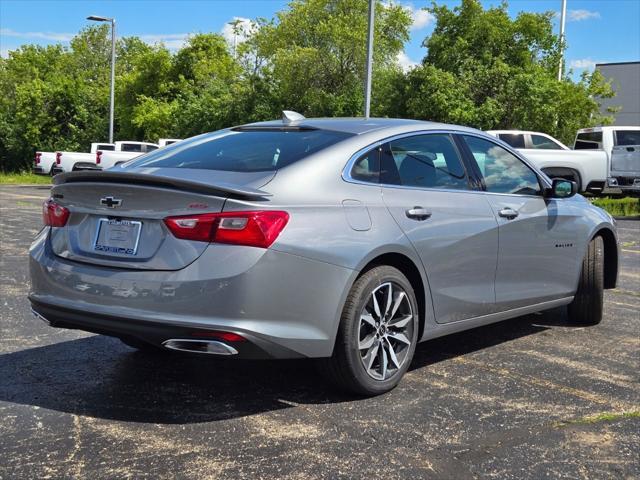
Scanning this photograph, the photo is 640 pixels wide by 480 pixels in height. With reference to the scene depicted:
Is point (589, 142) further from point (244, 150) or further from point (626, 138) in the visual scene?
point (244, 150)

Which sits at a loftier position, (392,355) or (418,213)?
(418,213)

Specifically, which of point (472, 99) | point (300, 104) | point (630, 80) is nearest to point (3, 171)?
point (300, 104)

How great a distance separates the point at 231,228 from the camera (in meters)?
3.52

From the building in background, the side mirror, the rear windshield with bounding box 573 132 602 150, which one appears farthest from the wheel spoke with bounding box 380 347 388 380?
Result: the building in background

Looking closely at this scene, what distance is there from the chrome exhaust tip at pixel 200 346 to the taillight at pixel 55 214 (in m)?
0.99

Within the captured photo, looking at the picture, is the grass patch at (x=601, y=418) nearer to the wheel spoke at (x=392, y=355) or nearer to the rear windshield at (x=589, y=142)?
the wheel spoke at (x=392, y=355)

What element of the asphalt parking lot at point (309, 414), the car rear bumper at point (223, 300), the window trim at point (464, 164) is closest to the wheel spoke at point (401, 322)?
the asphalt parking lot at point (309, 414)

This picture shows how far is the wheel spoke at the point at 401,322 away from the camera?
4.20m

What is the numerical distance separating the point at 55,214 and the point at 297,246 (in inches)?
55.6

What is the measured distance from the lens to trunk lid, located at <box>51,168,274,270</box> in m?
3.57

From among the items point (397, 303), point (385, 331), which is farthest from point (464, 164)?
point (385, 331)

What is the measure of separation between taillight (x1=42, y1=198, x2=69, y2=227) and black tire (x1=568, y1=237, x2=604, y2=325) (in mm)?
3912

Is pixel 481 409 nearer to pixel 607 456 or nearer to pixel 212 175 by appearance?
pixel 607 456

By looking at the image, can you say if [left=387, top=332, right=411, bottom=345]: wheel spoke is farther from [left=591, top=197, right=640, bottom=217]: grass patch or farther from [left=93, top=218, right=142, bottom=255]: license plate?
[left=591, top=197, right=640, bottom=217]: grass patch
